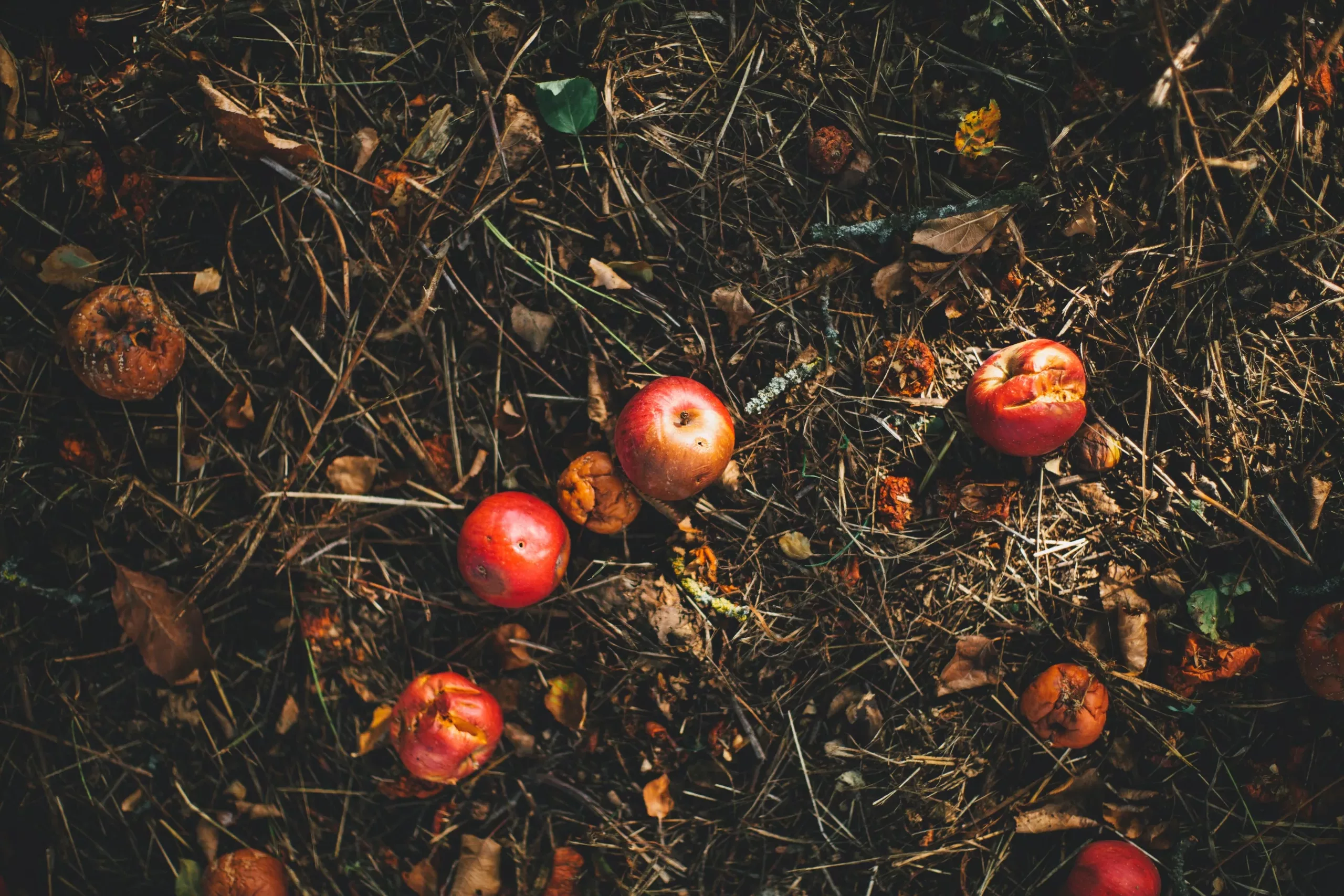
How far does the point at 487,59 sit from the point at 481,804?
2758mm

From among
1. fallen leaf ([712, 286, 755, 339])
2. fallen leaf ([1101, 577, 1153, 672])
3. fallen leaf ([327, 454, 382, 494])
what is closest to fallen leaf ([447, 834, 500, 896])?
fallen leaf ([327, 454, 382, 494])

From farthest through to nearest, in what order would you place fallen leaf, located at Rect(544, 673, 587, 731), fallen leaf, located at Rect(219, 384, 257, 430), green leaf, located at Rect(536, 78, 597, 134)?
fallen leaf, located at Rect(219, 384, 257, 430), fallen leaf, located at Rect(544, 673, 587, 731), green leaf, located at Rect(536, 78, 597, 134)

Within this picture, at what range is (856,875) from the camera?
254 cm

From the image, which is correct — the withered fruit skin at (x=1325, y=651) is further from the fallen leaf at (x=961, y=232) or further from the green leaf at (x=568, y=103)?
the green leaf at (x=568, y=103)

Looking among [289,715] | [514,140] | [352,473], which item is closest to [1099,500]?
[514,140]

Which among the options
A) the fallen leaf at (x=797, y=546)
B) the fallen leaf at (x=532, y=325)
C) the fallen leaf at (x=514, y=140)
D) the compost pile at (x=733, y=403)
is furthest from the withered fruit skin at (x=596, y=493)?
the fallen leaf at (x=514, y=140)

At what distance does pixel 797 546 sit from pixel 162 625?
2.40 m

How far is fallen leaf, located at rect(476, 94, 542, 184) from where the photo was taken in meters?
2.55

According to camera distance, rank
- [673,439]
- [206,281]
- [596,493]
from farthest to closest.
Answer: [206,281] < [596,493] < [673,439]

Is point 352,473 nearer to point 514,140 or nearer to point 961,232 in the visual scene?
point 514,140

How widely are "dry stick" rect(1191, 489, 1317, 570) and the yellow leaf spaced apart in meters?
1.45

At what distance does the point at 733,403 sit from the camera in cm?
259

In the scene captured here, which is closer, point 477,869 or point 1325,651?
point 1325,651

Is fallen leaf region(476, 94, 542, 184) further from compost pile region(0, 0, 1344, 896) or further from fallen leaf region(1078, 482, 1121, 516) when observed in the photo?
fallen leaf region(1078, 482, 1121, 516)
